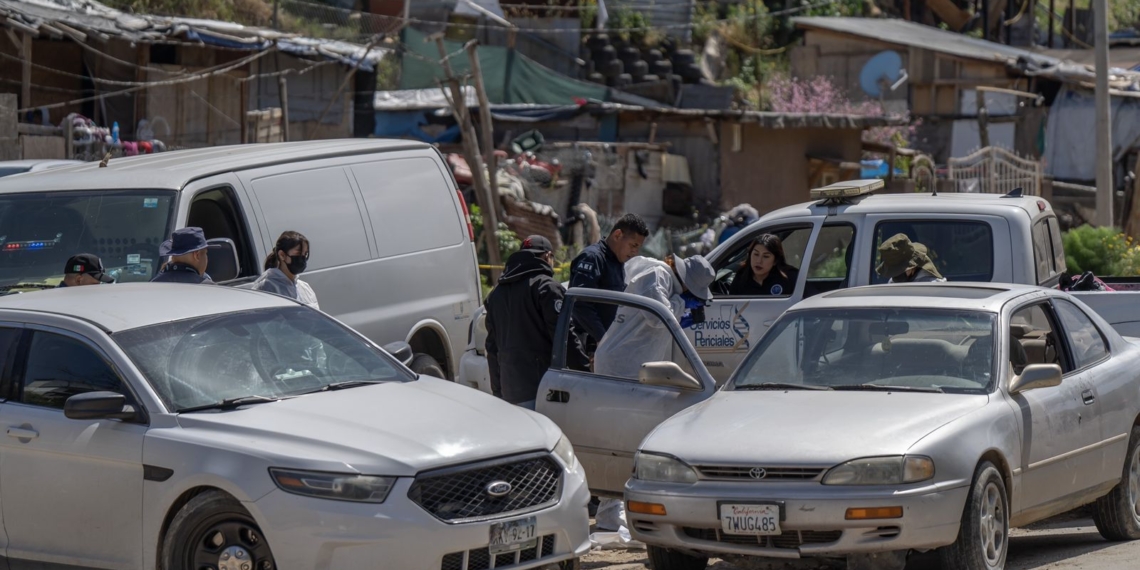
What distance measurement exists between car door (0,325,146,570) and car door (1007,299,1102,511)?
4151 mm

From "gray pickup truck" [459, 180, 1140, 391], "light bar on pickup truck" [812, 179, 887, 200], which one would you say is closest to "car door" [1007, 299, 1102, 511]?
"gray pickup truck" [459, 180, 1140, 391]

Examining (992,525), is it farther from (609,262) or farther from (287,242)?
(287,242)

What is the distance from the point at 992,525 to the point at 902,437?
2.24 feet

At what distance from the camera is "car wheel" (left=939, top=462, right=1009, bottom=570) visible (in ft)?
19.6

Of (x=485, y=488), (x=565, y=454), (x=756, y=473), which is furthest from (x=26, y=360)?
(x=756, y=473)

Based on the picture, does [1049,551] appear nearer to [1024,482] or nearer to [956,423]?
[1024,482]

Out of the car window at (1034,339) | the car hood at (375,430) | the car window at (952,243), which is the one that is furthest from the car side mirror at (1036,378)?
the car window at (952,243)

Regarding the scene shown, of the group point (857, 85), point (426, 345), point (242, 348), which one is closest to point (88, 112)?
point (426, 345)

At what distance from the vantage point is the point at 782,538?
598cm

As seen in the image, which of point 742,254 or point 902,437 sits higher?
point 742,254

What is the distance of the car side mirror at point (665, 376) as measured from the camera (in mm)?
6934

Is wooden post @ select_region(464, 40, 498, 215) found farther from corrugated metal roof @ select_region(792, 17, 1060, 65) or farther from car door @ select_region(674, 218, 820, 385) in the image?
corrugated metal roof @ select_region(792, 17, 1060, 65)

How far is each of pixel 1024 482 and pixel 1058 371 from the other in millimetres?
562

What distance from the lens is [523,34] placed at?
36.1 meters
